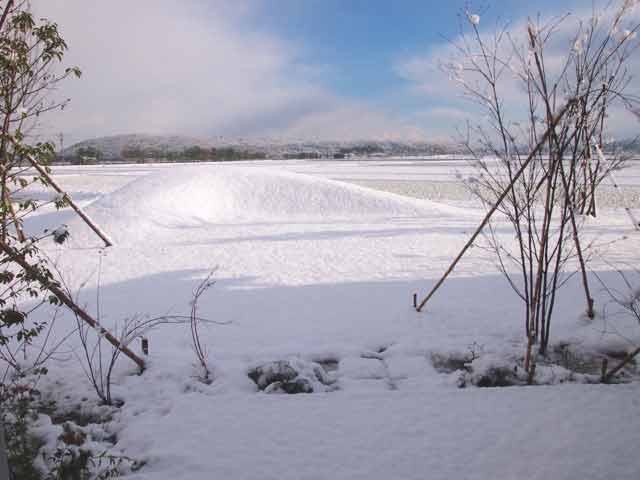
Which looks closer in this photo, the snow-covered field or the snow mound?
the snow-covered field

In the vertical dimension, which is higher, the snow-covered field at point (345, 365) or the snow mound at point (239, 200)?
the snow mound at point (239, 200)

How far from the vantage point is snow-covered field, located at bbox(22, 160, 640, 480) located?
7.50 feet

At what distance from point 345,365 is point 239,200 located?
30.4ft

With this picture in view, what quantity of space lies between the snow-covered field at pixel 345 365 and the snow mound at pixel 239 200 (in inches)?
77.0

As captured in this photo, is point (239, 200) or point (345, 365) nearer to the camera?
point (345, 365)

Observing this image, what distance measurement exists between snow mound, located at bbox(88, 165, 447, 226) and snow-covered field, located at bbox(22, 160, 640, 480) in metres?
1.96

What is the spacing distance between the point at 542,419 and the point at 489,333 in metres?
1.46

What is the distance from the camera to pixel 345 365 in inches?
136

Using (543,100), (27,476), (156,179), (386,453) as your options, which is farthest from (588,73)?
(156,179)

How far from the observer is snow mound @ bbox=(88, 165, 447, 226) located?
10.6 metres

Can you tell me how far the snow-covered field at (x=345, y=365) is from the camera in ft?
7.50

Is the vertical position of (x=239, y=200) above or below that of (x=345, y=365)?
above

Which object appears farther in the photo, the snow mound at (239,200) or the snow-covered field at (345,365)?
the snow mound at (239,200)

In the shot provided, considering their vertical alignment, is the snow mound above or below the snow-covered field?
above
